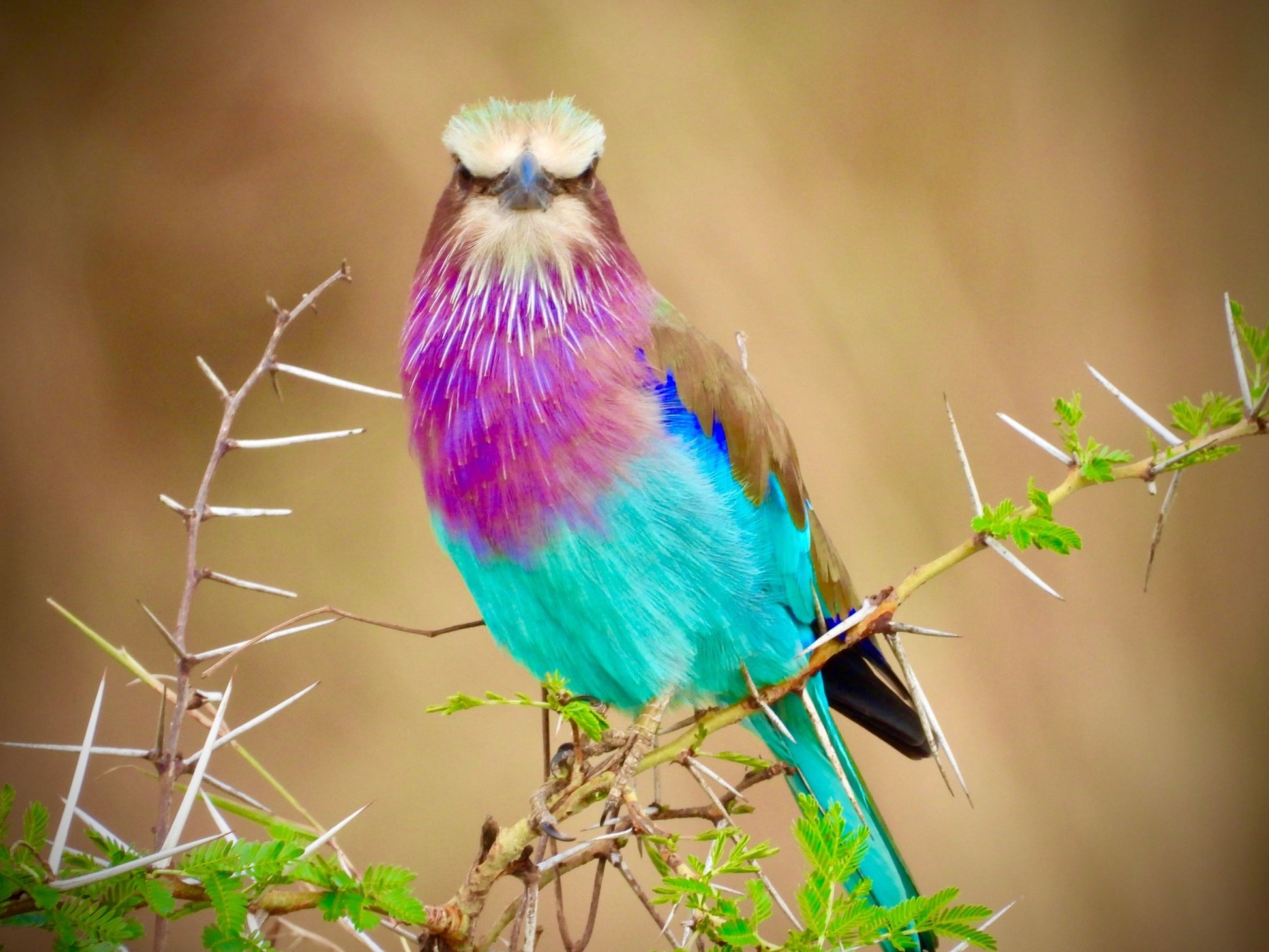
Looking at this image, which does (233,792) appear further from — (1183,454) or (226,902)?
(1183,454)

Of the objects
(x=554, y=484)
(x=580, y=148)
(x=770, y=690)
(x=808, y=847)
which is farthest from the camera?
(x=580, y=148)

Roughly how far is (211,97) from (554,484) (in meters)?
1.69

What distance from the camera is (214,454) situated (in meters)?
1.17

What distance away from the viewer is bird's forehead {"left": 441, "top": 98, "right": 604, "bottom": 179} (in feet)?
5.22

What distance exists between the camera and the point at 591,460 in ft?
4.95

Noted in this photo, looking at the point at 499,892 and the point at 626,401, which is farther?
the point at 499,892

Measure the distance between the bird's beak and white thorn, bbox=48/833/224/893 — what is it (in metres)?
0.99

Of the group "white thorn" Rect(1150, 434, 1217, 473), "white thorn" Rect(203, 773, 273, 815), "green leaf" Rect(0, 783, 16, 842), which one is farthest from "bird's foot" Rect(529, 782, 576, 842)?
"white thorn" Rect(1150, 434, 1217, 473)

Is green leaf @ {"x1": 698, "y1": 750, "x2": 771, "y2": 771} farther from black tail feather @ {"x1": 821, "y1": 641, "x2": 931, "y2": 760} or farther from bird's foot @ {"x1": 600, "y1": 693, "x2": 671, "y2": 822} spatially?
black tail feather @ {"x1": 821, "y1": 641, "x2": 931, "y2": 760}

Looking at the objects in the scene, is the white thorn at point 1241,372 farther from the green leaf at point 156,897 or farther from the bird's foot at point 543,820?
the green leaf at point 156,897

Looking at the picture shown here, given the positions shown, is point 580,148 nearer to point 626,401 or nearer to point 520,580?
point 626,401

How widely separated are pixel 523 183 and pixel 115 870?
3.45ft

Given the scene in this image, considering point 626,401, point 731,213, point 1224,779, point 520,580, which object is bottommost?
point 1224,779

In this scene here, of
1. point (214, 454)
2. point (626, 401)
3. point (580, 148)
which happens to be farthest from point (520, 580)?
point (580, 148)
